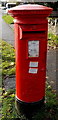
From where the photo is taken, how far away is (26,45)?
2.95 meters

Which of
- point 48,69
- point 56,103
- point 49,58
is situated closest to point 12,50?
point 49,58

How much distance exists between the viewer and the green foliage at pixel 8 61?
509 centimetres

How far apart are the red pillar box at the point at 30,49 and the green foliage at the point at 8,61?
177 cm

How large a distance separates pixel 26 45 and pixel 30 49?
0.27 ft

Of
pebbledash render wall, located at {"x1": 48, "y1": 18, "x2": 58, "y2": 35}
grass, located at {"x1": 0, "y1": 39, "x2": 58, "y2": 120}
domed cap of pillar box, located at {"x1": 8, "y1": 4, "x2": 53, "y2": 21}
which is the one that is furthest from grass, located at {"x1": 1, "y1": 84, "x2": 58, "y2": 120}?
pebbledash render wall, located at {"x1": 48, "y1": 18, "x2": 58, "y2": 35}

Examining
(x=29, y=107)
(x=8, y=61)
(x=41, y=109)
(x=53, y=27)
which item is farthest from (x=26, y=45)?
(x=53, y=27)

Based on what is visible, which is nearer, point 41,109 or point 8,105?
point 41,109

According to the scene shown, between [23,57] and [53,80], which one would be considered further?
[53,80]

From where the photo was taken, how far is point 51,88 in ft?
14.0

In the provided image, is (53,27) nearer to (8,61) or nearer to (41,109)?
(8,61)

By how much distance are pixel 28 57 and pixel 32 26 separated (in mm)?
452

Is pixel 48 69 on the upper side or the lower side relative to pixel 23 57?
lower

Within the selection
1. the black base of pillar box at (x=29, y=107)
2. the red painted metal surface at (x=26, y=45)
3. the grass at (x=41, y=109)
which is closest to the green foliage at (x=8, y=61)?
the grass at (x=41, y=109)

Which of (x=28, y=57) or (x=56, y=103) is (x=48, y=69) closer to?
(x=56, y=103)
